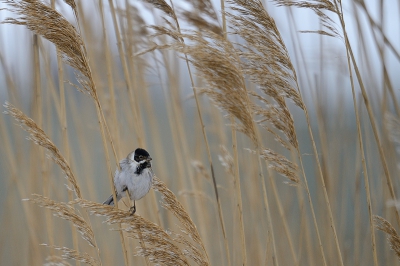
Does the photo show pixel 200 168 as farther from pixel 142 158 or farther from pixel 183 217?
pixel 183 217

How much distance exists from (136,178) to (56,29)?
0.76m

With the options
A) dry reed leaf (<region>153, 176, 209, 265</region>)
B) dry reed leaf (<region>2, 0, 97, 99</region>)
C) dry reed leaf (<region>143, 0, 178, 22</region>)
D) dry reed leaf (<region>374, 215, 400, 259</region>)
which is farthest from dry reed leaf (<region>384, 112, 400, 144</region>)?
dry reed leaf (<region>2, 0, 97, 99</region>)

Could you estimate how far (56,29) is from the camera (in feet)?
5.04

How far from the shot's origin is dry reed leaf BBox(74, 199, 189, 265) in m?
1.58

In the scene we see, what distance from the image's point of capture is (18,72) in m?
2.68

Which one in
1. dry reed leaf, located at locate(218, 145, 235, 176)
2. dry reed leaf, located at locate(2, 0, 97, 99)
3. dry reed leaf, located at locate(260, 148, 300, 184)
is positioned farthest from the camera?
dry reed leaf, located at locate(218, 145, 235, 176)

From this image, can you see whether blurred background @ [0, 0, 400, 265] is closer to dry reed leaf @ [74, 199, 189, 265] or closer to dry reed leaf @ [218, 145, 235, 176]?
dry reed leaf @ [218, 145, 235, 176]

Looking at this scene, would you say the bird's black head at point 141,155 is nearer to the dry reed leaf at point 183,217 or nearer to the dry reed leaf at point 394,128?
the dry reed leaf at point 183,217

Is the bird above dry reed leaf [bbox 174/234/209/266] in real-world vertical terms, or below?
above

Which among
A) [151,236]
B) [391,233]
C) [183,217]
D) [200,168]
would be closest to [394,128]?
[391,233]

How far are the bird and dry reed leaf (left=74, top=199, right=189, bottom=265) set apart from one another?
325 millimetres

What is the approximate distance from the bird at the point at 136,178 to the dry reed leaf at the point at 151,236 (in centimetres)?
32

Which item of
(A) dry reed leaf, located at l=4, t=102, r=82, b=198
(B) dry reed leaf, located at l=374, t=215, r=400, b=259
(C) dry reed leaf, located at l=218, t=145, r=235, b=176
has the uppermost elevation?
(A) dry reed leaf, located at l=4, t=102, r=82, b=198

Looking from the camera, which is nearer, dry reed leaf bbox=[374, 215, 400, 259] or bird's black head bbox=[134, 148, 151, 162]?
dry reed leaf bbox=[374, 215, 400, 259]
